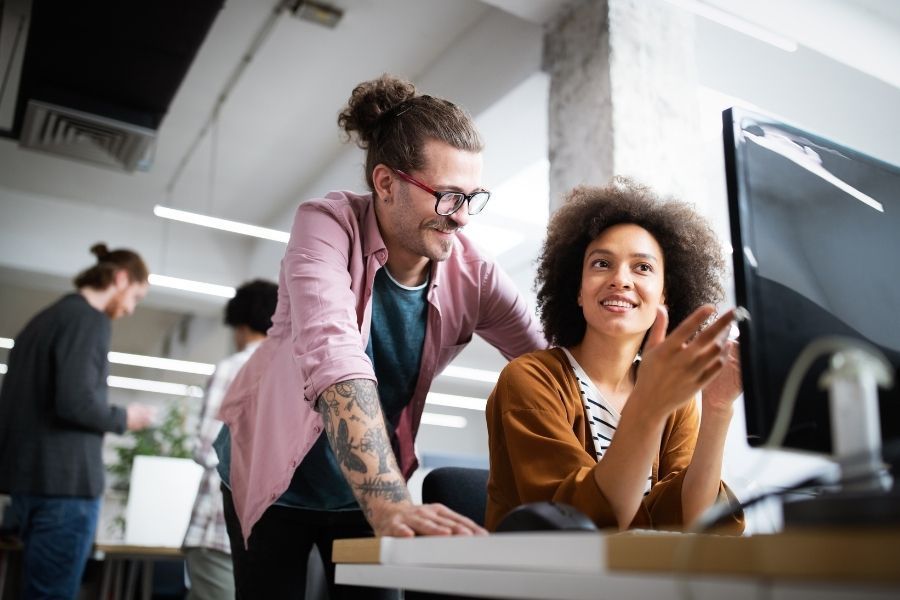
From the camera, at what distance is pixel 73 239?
774 cm

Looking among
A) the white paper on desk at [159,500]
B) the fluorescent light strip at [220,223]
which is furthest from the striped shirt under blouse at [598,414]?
the fluorescent light strip at [220,223]

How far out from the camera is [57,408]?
301 cm

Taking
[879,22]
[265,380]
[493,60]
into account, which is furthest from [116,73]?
[879,22]

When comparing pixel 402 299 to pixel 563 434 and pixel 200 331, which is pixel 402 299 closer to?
pixel 563 434

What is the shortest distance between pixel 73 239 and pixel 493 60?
5100 mm

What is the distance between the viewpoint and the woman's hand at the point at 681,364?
0.82 metres

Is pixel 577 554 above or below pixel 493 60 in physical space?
below

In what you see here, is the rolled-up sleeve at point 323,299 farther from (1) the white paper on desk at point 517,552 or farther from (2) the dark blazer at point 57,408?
(2) the dark blazer at point 57,408

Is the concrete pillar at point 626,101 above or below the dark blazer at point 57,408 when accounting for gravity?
above

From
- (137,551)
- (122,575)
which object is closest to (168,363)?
(122,575)

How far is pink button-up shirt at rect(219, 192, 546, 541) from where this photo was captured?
4.23 ft

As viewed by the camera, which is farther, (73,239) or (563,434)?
(73,239)

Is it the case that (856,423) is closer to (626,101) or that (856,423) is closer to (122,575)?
(626,101)

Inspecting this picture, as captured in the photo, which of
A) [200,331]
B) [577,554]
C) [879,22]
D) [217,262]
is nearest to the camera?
[577,554]
